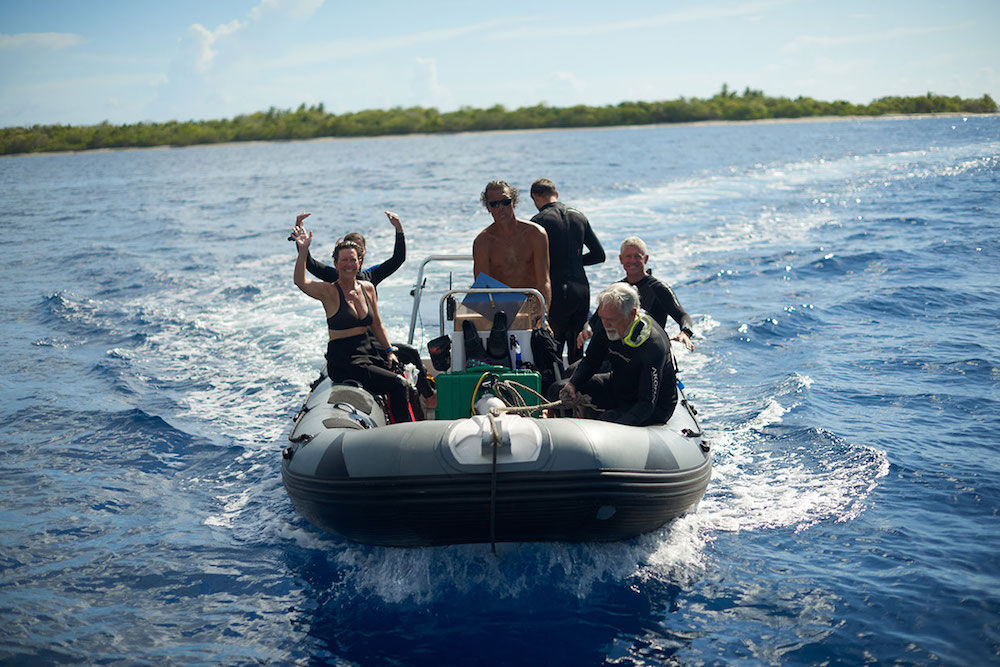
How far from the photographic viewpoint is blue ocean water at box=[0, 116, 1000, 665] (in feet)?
12.7

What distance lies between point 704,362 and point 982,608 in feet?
14.8

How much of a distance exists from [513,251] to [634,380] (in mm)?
1527

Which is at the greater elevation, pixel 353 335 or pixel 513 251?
pixel 513 251

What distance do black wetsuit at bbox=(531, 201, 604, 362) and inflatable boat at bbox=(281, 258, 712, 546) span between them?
1706 millimetres

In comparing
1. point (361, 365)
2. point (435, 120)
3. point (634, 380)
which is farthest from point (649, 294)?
point (435, 120)

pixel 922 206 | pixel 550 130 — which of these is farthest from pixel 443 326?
pixel 550 130

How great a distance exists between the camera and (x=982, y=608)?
387 centimetres

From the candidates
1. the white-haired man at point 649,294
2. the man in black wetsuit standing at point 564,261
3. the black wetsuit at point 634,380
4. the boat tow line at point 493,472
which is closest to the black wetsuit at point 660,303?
the white-haired man at point 649,294

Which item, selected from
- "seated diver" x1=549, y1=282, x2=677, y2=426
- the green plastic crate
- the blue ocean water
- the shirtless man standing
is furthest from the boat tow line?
the shirtless man standing

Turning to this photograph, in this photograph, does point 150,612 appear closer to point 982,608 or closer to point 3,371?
point 982,608

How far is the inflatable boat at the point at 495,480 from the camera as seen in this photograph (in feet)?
12.8

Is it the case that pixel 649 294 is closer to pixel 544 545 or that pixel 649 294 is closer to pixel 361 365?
pixel 544 545

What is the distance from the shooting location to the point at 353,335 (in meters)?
5.39

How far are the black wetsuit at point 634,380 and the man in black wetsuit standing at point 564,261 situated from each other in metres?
1.20
